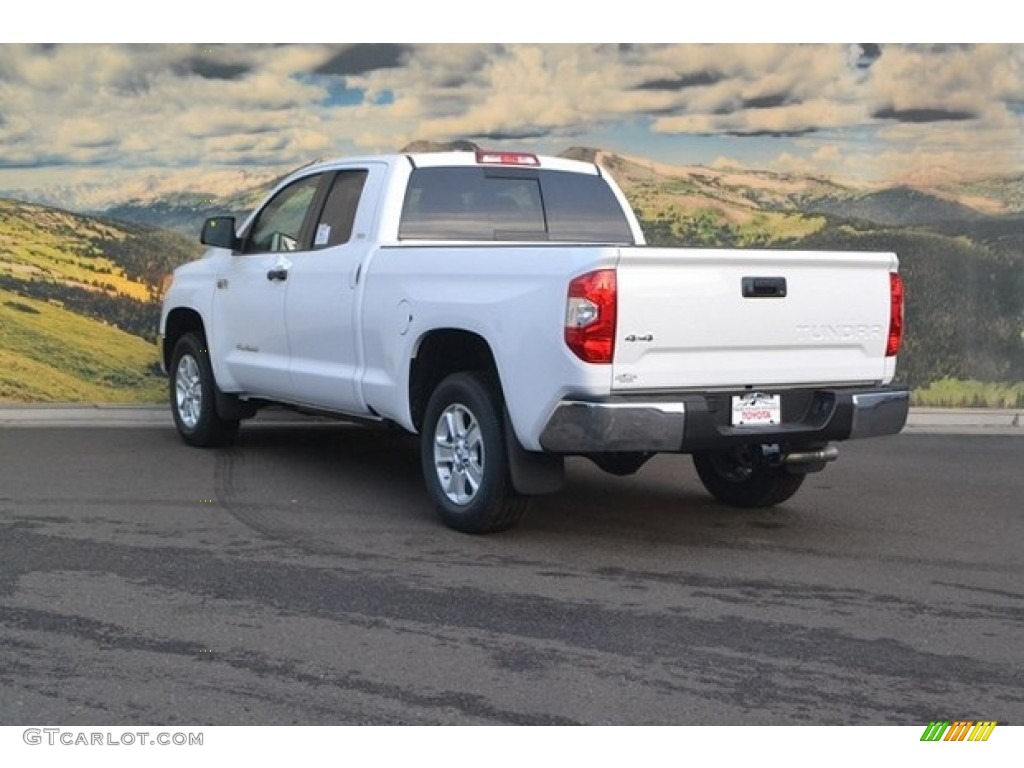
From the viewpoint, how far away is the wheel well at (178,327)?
979cm

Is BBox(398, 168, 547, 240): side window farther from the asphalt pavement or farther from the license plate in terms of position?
the license plate

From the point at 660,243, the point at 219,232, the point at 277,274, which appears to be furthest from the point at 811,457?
the point at 660,243

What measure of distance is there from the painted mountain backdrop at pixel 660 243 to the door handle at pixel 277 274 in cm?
384

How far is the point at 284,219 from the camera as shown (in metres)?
8.66

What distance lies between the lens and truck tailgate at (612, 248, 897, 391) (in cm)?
604

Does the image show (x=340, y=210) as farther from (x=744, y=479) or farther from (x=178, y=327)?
(x=744, y=479)

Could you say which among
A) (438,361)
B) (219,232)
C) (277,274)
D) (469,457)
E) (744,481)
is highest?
(219,232)

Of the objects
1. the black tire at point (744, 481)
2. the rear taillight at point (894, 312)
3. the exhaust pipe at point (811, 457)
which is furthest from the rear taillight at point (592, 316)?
the black tire at point (744, 481)

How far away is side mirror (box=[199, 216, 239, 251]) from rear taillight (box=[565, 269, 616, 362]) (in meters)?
3.65

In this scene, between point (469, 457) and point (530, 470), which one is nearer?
point (530, 470)

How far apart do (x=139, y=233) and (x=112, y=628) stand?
7476 millimetres

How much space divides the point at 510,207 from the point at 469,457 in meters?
1.91
